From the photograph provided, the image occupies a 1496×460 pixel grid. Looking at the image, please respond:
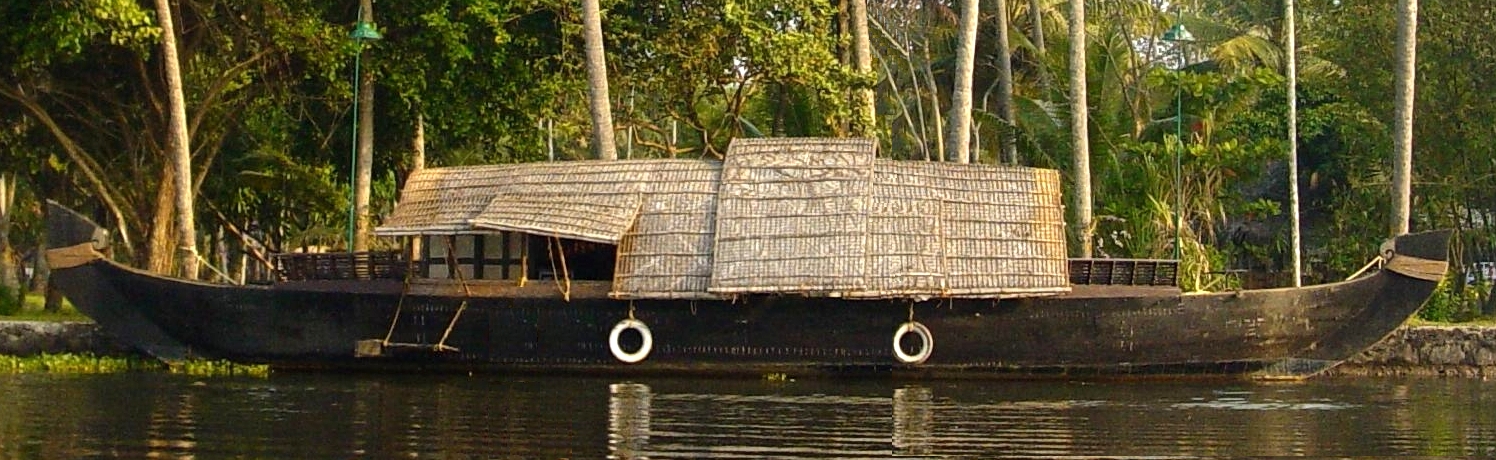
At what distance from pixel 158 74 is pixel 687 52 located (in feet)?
20.1

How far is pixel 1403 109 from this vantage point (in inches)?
910

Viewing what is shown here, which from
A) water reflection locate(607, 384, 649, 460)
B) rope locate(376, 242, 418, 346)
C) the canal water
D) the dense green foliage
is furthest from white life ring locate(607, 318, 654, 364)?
the dense green foliage

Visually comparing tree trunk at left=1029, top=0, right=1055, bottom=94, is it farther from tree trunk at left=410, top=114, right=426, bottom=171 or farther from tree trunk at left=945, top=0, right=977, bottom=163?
tree trunk at left=410, top=114, right=426, bottom=171

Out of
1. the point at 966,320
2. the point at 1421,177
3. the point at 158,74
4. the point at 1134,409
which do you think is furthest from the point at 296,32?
the point at 1421,177

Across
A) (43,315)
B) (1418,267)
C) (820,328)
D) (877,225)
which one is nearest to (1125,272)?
(877,225)

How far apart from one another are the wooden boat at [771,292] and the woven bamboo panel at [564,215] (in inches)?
0.9

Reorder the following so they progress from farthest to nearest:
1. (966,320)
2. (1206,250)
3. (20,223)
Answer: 1. (20,223)
2. (1206,250)
3. (966,320)

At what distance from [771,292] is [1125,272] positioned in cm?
355

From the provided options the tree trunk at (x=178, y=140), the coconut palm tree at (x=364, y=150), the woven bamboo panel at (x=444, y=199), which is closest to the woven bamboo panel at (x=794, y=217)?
the woven bamboo panel at (x=444, y=199)

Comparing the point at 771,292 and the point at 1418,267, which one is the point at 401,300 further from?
the point at 1418,267

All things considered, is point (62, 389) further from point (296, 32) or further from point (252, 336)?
point (296, 32)

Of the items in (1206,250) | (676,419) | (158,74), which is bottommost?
(676,419)

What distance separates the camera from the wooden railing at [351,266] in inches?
800

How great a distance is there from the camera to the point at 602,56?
22.7m
